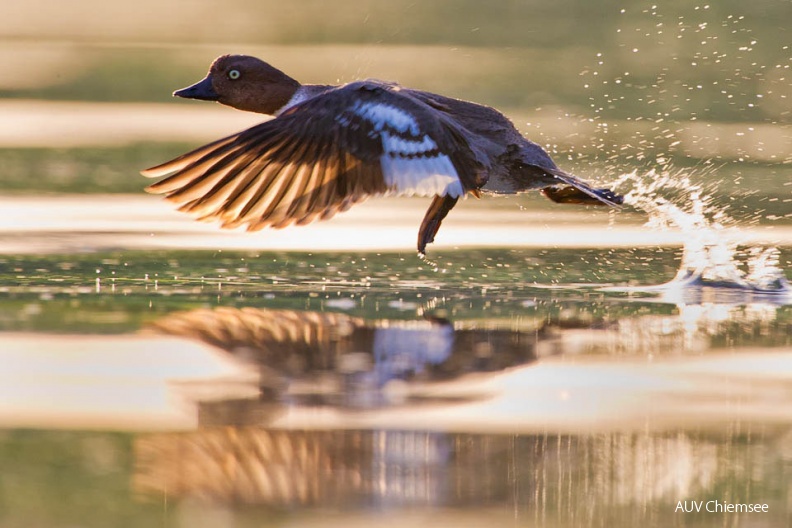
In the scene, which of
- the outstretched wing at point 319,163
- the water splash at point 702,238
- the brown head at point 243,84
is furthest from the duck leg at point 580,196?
the brown head at point 243,84

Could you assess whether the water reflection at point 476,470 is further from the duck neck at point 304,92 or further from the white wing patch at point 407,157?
the duck neck at point 304,92

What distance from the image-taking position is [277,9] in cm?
2019

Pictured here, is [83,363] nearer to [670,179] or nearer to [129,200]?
[129,200]

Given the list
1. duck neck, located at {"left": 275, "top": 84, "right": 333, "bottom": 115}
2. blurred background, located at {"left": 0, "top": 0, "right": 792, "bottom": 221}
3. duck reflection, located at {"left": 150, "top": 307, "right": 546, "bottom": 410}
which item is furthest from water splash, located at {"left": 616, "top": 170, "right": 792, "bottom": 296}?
duck neck, located at {"left": 275, "top": 84, "right": 333, "bottom": 115}

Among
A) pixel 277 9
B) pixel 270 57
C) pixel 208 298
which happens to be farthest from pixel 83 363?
pixel 277 9

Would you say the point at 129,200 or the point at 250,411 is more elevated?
the point at 129,200

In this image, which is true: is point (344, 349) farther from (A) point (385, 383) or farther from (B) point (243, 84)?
(B) point (243, 84)

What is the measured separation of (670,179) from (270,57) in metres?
5.96

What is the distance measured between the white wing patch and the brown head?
1518 millimetres

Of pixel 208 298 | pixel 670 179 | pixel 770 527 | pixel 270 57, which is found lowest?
pixel 770 527

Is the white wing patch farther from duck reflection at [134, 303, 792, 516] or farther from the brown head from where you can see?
the brown head

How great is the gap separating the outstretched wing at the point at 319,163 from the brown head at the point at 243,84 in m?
1.38

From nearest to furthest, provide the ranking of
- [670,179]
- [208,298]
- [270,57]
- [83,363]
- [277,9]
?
1. [83,363]
2. [208,298]
3. [670,179]
4. [270,57]
5. [277,9]

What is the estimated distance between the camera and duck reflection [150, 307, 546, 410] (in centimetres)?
581
